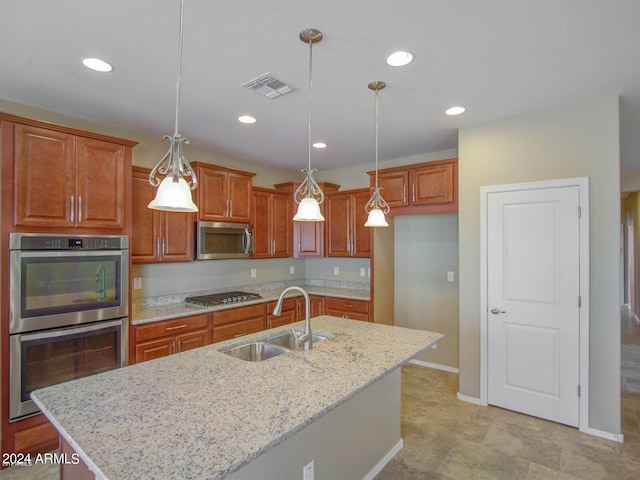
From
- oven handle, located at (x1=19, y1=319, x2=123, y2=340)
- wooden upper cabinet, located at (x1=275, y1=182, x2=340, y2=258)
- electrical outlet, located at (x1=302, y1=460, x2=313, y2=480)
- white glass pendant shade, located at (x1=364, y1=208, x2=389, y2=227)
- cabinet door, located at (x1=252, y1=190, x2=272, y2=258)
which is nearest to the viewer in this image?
electrical outlet, located at (x1=302, y1=460, x2=313, y2=480)

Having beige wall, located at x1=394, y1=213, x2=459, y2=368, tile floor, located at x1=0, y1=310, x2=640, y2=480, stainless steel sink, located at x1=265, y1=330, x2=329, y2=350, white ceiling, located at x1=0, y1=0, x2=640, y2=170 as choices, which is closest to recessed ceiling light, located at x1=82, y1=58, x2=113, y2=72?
white ceiling, located at x1=0, y1=0, x2=640, y2=170

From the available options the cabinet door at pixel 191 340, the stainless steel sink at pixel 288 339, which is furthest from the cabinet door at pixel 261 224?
the stainless steel sink at pixel 288 339

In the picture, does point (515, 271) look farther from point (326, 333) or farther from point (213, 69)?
point (213, 69)

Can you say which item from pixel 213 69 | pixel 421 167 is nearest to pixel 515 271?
pixel 421 167

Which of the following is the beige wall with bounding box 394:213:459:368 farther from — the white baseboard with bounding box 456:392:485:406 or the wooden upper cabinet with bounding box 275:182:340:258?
the wooden upper cabinet with bounding box 275:182:340:258

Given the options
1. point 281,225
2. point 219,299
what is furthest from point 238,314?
point 281,225

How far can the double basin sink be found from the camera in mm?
2158

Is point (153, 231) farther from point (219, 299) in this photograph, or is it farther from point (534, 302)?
point (534, 302)

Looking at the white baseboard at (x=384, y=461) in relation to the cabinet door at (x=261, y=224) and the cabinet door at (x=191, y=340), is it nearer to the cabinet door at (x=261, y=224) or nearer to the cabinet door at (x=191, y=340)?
the cabinet door at (x=191, y=340)

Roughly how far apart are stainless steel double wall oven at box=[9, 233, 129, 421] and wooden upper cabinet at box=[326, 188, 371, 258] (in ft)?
8.67

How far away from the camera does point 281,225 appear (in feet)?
15.7

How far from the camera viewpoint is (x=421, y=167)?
372cm

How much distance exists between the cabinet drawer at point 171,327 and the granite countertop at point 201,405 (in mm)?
1234

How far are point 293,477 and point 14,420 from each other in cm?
209
